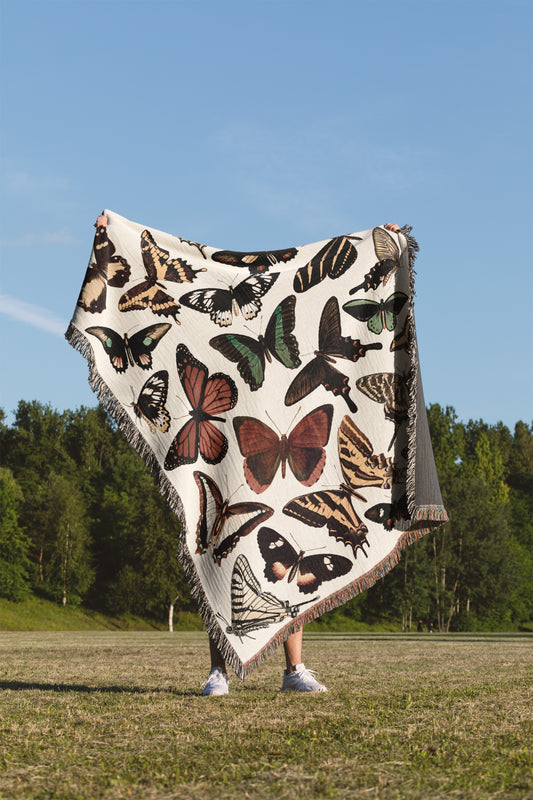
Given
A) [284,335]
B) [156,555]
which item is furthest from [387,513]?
[156,555]

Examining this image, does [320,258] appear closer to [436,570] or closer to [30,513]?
[436,570]

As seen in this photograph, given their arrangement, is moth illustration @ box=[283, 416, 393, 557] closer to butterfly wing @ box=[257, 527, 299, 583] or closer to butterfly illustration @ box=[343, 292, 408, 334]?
butterfly wing @ box=[257, 527, 299, 583]

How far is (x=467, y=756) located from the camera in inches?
122

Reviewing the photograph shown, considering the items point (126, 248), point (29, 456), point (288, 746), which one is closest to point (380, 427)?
point (126, 248)

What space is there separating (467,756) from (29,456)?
214 feet

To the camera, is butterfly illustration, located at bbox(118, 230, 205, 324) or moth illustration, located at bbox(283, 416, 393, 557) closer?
moth illustration, located at bbox(283, 416, 393, 557)

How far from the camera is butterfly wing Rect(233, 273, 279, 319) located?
628cm

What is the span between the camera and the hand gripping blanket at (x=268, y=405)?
5586 mm

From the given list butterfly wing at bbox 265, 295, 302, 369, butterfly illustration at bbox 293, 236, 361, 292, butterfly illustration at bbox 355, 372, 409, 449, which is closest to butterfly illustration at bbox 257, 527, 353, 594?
butterfly illustration at bbox 355, 372, 409, 449

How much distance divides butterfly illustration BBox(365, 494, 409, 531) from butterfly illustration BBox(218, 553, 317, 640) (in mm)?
806

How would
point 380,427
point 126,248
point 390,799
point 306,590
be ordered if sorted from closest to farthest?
point 390,799
point 306,590
point 380,427
point 126,248

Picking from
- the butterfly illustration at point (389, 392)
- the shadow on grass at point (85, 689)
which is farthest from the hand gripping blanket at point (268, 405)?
the shadow on grass at point (85, 689)

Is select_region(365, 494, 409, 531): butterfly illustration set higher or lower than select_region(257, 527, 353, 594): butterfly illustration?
higher

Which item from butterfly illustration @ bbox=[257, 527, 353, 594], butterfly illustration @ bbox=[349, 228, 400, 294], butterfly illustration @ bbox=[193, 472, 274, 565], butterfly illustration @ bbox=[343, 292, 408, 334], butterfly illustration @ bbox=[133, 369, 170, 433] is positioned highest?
butterfly illustration @ bbox=[349, 228, 400, 294]
